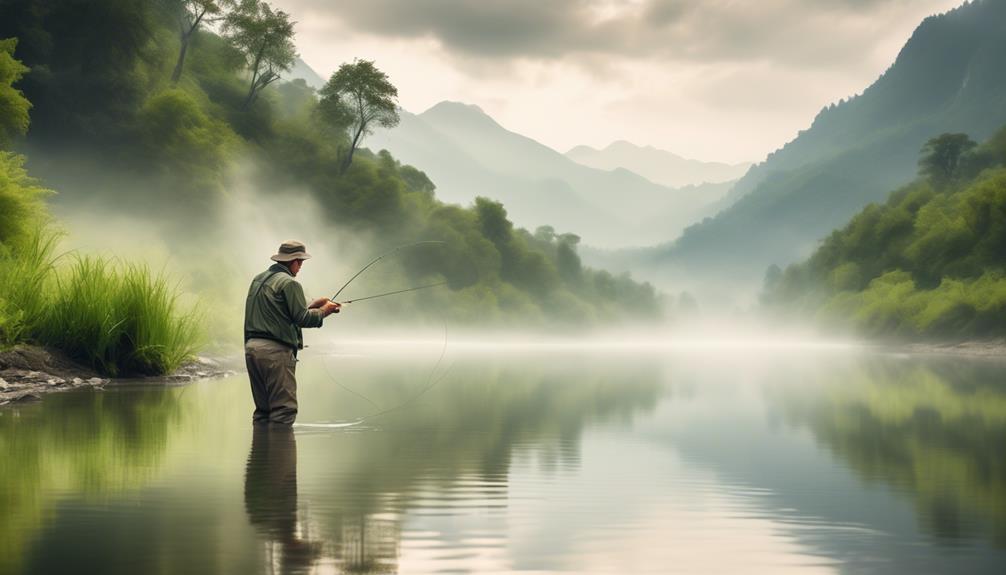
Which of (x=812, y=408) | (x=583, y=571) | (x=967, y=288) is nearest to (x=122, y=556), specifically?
(x=583, y=571)

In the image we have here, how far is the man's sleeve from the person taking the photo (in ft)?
45.8

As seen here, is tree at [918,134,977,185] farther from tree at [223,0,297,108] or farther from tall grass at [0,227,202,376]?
tall grass at [0,227,202,376]

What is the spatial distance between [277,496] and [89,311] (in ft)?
48.7

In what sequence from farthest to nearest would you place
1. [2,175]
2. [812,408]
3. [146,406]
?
[2,175]
[812,408]
[146,406]

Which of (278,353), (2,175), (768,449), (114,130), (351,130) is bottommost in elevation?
(768,449)

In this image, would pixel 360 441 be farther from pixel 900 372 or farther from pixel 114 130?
pixel 114 130

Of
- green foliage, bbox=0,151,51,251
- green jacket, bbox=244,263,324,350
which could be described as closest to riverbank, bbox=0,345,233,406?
green foliage, bbox=0,151,51,251

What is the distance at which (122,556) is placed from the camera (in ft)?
23.1

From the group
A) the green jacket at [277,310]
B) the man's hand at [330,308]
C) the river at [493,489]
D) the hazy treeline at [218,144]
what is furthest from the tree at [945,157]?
the green jacket at [277,310]

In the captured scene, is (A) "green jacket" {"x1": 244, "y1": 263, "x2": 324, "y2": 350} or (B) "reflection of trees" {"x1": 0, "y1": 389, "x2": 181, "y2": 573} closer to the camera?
(B) "reflection of trees" {"x1": 0, "y1": 389, "x2": 181, "y2": 573}

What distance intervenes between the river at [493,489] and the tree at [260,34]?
261ft

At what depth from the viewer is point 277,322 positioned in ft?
46.6

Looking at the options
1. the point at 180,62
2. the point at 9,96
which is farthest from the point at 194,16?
the point at 9,96

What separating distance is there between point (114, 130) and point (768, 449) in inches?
2648
